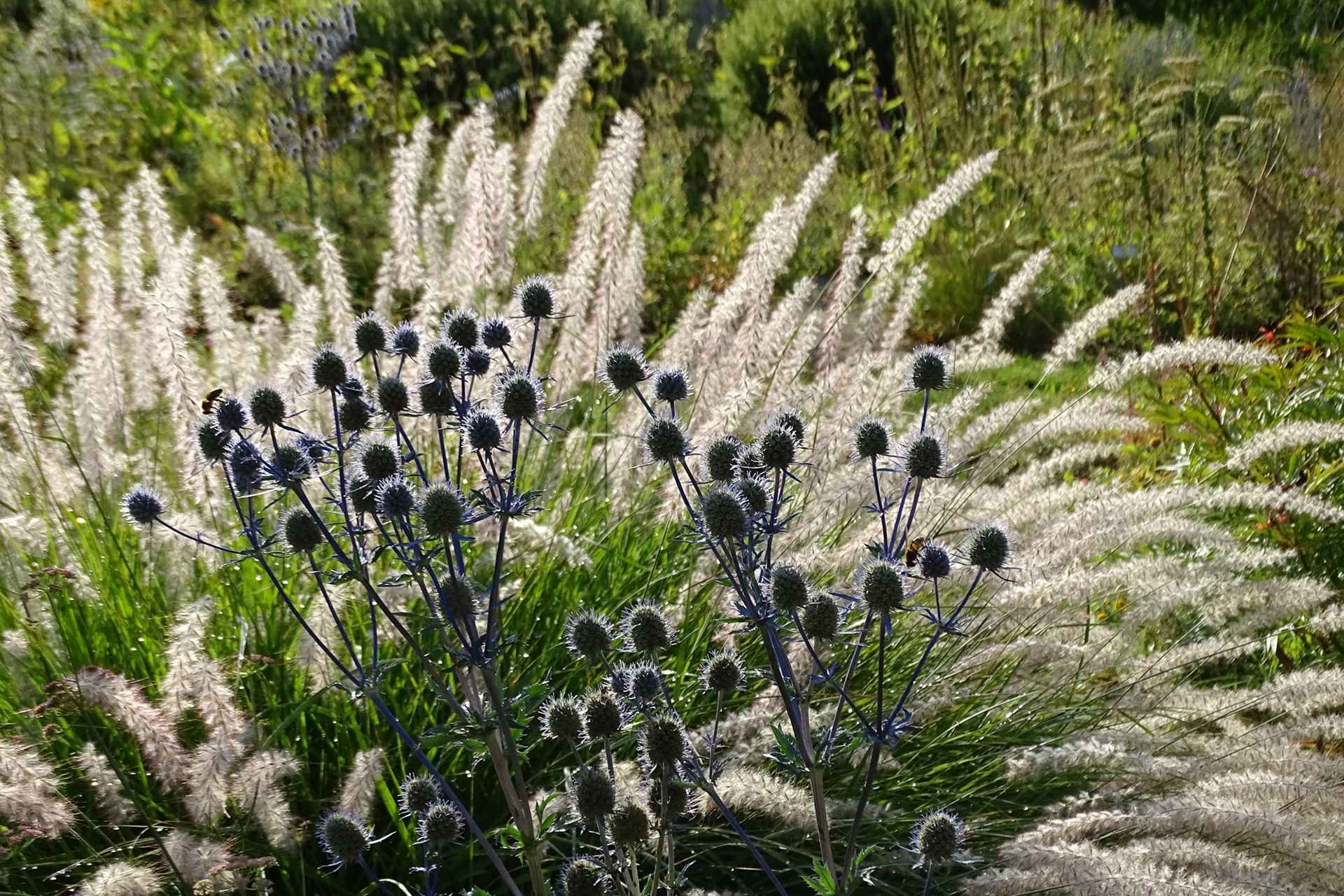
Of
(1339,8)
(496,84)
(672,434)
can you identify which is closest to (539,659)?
(672,434)

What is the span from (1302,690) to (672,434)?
63.6 inches

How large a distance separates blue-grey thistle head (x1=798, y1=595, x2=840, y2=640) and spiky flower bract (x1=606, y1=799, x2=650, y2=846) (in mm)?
433

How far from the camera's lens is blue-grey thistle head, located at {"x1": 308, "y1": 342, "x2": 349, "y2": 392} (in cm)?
228

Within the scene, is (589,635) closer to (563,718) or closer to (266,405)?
(563,718)

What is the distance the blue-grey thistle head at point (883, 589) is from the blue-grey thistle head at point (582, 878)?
0.67 metres

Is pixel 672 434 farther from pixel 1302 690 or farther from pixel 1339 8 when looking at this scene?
pixel 1339 8

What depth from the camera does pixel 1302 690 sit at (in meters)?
2.60

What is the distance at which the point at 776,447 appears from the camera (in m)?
2.03

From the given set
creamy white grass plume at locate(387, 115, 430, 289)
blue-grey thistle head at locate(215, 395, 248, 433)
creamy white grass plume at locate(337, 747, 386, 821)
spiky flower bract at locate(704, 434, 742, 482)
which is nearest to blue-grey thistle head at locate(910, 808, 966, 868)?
spiky flower bract at locate(704, 434, 742, 482)

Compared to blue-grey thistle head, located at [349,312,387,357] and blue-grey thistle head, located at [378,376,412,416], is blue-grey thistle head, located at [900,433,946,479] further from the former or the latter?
blue-grey thistle head, located at [349,312,387,357]

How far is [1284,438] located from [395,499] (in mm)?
2303

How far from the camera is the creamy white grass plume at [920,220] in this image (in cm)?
354

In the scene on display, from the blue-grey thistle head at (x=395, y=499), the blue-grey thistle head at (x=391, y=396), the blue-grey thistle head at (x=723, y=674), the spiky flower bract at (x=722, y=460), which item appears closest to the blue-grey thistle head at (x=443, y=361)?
the blue-grey thistle head at (x=391, y=396)

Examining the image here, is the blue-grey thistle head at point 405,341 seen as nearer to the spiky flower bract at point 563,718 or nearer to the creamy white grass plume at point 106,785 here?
the spiky flower bract at point 563,718
